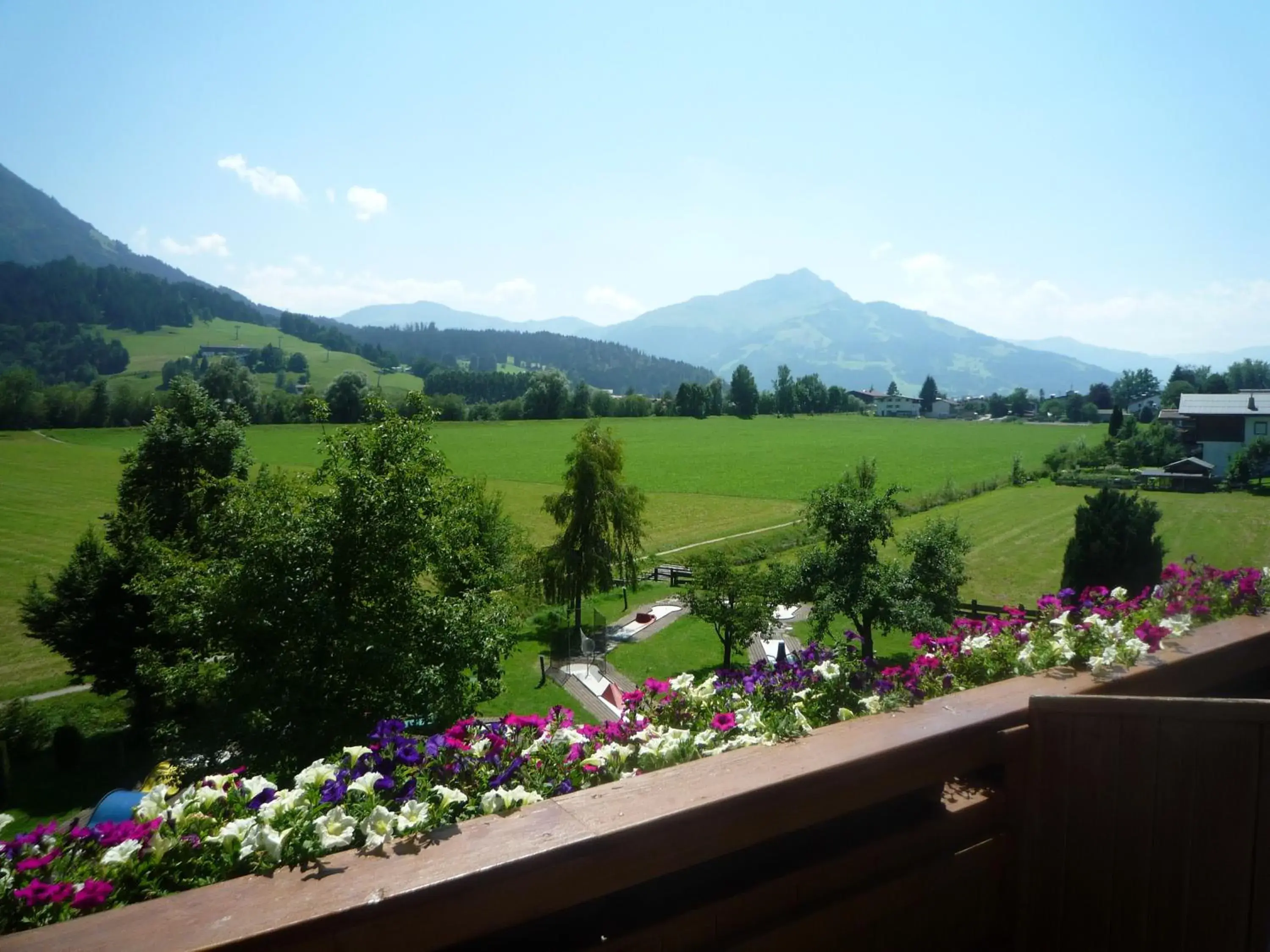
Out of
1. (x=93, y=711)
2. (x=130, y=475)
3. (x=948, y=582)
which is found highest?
(x=130, y=475)

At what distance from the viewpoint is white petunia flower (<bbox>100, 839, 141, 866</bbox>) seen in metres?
1.48

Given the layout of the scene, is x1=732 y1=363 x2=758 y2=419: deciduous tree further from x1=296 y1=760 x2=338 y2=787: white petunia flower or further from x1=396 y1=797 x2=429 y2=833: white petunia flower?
x1=396 y1=797 x2=429 y2=833: white petunia flower

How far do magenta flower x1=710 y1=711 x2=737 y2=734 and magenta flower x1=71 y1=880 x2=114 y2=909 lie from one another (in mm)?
1526

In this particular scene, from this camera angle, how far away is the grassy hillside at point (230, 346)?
123m

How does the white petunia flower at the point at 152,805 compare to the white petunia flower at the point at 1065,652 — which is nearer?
the white petunia flower at the point at 152,805

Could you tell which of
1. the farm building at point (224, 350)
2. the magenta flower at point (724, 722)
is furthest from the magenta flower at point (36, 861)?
the farm building at point (224, 350)

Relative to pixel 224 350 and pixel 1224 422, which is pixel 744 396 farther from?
pixel 224 350

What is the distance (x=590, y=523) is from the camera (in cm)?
2525

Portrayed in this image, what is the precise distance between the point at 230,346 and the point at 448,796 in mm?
171090

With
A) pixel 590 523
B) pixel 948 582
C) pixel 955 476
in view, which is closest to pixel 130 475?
pixel 590 523

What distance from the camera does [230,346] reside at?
495 feet

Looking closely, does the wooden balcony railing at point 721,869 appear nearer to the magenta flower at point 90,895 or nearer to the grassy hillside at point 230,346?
the magenta flower at point 90,895

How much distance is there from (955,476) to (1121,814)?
211ft

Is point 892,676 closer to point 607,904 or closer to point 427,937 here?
point 607,904
